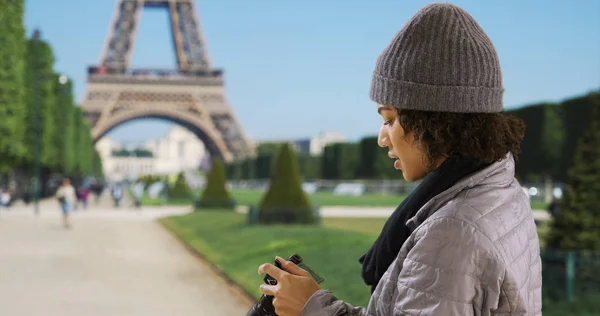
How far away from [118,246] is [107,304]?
6.56m

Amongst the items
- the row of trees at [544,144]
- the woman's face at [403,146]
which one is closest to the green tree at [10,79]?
the row of trees at [544,144]

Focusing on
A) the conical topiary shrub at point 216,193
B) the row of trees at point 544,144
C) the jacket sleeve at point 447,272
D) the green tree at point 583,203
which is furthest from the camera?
the row of trees at point 544,144

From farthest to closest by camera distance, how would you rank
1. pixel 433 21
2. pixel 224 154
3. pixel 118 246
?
1. pixel 224 154
2. pixel 118 246
3. pixel 433 21

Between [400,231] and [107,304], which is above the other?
[400,231]

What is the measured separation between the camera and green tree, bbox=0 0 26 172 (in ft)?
78.9

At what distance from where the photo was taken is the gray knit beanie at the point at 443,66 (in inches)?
61.8

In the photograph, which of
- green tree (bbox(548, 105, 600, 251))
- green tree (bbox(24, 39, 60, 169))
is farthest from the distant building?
green tree (bbox(548, 105, 600, 251))

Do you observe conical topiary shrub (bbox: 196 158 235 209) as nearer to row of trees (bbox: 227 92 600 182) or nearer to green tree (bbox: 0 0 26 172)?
green tree (bbox: 0 0 26 172)

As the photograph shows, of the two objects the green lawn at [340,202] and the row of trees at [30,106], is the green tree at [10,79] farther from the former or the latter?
the green lawn at [340,202]

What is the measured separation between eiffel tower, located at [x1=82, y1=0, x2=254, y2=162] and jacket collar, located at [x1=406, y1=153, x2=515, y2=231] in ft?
187

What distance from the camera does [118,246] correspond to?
14344mm

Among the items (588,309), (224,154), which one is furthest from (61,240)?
(224,154)

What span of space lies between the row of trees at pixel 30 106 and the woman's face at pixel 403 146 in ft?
77.9

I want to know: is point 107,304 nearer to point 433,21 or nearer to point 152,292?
point 152,292
